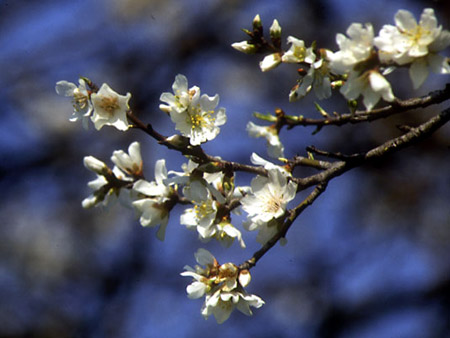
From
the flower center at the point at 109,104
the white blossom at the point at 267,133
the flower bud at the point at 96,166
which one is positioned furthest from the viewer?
the flower bud at the point at 96,166

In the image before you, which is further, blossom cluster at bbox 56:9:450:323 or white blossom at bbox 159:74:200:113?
white blossom at bbox 159:74:200:113

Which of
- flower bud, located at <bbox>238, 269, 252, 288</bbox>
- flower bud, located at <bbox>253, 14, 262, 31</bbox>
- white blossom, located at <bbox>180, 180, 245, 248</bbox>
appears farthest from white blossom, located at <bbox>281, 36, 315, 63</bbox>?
flower bud, located at <bbox>238, 269, 252, 288</bbox>

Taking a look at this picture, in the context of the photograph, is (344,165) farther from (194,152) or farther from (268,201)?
(194,152)

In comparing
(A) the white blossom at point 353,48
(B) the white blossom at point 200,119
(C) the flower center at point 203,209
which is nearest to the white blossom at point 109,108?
(B) the white blossom at point 200,119

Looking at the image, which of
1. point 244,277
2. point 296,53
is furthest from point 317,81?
point 244,277

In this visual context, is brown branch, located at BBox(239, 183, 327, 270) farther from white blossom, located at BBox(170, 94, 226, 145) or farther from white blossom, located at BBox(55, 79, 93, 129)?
white blossom, located at BBox(55, 79, 93, 129)

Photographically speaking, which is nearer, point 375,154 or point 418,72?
point 418,72

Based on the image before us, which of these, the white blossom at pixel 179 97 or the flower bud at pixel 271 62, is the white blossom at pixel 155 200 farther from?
the flower bud at pixel 271 62

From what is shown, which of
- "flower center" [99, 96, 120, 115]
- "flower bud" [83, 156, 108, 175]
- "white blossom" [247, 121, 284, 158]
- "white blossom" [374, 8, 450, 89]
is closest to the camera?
"white blossom" [374, 8, 450, 89]

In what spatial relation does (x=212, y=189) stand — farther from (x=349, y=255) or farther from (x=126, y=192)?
(x=349, y=255)

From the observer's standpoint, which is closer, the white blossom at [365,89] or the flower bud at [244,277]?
the white blossom at [365,89]
